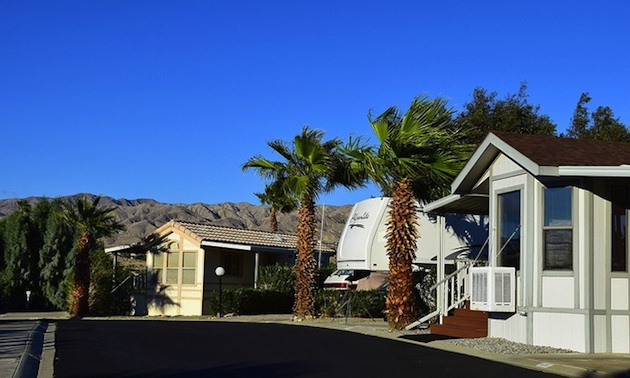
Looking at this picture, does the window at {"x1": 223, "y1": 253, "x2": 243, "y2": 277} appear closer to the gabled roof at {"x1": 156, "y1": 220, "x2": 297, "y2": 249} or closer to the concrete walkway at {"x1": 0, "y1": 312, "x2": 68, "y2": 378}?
the gabled roof at {"x1": 156, "y1": 220, "x2": 297, "y2": 249}

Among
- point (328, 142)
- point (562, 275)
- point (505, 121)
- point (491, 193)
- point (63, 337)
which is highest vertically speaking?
point (505, 121)

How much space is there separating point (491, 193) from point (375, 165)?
3.86 metres

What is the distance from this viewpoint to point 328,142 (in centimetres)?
2606

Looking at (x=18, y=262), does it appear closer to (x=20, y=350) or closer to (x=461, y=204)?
(x=461, y=204)

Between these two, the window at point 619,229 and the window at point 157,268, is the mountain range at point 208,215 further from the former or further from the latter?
the window at point 619,229

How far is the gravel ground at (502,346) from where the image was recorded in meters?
15.0

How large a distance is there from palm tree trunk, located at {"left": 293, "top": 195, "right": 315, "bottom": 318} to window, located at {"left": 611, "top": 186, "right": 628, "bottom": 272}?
12104mm

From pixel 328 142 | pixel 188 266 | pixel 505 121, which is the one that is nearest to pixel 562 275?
pixel 328 142

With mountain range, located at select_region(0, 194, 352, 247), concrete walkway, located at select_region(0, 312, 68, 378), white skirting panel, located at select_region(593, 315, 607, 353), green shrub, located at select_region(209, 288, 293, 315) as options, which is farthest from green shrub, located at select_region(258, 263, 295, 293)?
mountain range, located at select_region(0, 194, 352, 247)

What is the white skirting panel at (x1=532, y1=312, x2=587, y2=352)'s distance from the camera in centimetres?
1498

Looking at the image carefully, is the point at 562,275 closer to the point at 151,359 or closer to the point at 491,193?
the point at 491,193

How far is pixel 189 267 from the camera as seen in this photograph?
3453 centimetres

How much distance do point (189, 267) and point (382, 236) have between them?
445 inches

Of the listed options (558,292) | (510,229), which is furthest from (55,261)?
(558,292)
